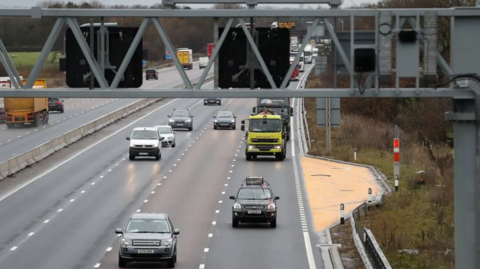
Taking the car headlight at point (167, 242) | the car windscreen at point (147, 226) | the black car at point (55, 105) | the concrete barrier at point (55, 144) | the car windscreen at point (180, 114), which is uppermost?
the black car at point (55, 105)

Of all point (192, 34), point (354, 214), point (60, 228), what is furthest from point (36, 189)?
point (192, 34)

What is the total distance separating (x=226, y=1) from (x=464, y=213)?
5.02m

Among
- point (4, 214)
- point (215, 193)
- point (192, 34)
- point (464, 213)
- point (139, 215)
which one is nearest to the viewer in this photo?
point (464, 213)

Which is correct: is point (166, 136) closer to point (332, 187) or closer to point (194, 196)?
point (332, 187)

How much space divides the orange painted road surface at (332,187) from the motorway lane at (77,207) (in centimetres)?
690

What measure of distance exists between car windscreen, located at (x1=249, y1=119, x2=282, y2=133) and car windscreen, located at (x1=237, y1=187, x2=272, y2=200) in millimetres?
22719

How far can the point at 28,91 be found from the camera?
19.1 m

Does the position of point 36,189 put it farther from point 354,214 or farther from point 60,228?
point 354,214

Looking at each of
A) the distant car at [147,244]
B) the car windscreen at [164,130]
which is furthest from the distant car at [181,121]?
the distant car at [147,244]

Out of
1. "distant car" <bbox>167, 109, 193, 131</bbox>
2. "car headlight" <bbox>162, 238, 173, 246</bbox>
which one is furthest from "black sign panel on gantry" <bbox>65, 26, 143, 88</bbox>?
"distant car" <bbox>167, 109, 193, 131</bbox>

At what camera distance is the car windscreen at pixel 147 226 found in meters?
31.7

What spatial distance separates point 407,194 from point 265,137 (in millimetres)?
16450

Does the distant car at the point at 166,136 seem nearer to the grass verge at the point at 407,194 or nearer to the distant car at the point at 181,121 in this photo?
the grass verge at the point at 407,194

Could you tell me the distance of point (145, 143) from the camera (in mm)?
63281
